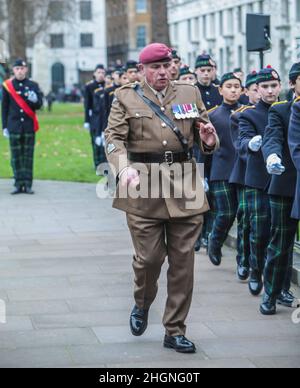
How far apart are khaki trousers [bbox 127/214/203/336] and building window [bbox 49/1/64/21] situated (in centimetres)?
5694

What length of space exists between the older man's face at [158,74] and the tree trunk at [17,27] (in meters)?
41.8

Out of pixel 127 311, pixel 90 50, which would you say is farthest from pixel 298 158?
pixel 90 50

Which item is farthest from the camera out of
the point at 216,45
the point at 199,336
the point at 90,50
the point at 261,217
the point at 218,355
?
the point at 90,50

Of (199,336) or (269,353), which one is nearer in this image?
(269,353)

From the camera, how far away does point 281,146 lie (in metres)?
Result: 7.84

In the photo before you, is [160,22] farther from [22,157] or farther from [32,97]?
[32,97]

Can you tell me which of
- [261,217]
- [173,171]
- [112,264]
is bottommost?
[112,264]

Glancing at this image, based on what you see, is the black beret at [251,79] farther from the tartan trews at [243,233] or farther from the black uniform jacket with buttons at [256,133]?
the tartan trews at [243,233]

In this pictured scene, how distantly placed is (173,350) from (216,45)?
63.1 m

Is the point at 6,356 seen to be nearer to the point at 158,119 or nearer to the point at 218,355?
the point at 218,355

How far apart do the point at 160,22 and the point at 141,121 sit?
31.3m

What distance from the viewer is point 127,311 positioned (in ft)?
27.8

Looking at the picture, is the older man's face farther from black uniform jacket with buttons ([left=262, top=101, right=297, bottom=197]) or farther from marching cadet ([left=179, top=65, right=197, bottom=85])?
marching cadet ([left=179, top=65, right=197, bottom=85])

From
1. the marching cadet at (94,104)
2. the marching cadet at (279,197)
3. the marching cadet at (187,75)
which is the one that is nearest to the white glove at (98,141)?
the marching cadet at (94,104)
